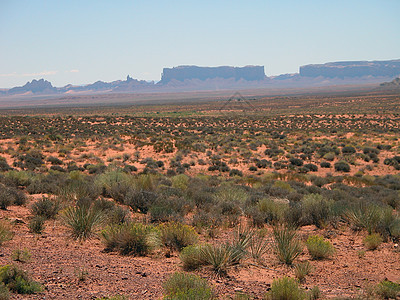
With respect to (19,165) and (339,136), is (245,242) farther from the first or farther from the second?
(339,136)

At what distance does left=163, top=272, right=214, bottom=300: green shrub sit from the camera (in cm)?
438

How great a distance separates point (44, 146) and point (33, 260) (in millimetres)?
24252

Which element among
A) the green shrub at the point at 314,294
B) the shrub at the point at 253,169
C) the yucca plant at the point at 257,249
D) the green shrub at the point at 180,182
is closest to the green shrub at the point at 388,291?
the green shrub at the point at 314,294

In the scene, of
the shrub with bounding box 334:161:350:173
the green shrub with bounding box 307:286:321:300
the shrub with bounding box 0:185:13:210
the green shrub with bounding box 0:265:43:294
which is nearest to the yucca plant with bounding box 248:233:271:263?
the green shrub with bounding box 307:286:321:300

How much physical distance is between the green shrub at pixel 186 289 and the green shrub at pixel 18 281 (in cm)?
177

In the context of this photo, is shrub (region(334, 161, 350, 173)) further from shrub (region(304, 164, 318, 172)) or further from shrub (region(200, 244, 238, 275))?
shrub (region(200, 244, 238, 275))

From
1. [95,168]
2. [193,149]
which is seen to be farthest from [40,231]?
[193,149]

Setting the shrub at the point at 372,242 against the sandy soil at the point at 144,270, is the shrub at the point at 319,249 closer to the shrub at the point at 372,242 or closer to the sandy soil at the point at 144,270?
the sandy soil at the point at 144,270

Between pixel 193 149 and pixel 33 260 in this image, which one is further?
pixel 193 149

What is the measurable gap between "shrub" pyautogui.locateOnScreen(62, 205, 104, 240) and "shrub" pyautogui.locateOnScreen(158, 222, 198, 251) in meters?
1.66

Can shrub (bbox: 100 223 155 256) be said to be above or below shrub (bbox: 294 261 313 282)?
above

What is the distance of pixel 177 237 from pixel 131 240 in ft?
2.95

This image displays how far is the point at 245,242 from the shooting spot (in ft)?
22.4

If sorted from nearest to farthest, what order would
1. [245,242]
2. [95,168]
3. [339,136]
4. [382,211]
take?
[245,242]
[382,211]
[95,168]
[339,136]
